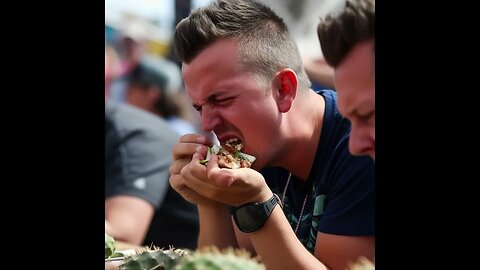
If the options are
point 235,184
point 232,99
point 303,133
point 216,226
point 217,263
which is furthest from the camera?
point 216,226

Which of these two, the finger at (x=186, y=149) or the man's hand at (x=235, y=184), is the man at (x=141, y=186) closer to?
the finger at (x=186, y=149)

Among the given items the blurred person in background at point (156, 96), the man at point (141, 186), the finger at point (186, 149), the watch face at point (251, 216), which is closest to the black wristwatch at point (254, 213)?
the watch face at point (251, 216)

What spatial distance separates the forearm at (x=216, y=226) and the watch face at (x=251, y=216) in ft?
1.06

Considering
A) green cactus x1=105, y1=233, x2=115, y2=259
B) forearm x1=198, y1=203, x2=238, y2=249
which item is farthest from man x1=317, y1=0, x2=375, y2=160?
green cactus x1=105, y1=233, x2=115, y2=259

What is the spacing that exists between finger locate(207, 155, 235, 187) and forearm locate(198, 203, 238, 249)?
394 mm

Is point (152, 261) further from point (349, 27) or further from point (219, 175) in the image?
point (349, 27)

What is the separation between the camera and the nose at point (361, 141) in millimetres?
1774

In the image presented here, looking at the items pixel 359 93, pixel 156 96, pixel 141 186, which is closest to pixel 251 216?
pixel 359 93

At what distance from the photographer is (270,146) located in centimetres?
211

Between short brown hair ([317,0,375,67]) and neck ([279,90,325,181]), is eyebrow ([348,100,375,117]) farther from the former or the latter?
neck ([279,90,325,181])

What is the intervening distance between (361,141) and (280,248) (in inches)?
15.1

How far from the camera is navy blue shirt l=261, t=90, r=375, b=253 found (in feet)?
6.33

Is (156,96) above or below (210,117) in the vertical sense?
below

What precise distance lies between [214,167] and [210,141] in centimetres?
23
